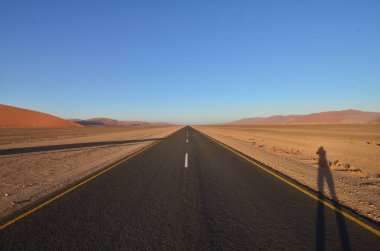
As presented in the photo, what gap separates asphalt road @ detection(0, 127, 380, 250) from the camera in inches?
133

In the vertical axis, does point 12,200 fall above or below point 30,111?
below

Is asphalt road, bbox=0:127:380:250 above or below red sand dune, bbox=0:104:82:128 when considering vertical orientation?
below

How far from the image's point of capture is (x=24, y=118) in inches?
3723

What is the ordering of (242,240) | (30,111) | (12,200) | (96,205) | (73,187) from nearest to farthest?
(242,240) → (96,205) → (12,200) → (73,187) → (30,111)

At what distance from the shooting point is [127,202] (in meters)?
5.12

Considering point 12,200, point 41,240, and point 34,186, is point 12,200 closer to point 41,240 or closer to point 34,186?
point 34,186

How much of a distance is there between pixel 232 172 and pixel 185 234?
16.2ft

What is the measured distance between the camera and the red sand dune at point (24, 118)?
86.9m

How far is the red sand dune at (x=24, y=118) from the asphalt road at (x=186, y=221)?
9782 centimetres

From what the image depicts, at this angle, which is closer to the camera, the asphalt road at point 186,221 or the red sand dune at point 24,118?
the asphalt road at point 186,221

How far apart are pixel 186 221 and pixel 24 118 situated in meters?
112

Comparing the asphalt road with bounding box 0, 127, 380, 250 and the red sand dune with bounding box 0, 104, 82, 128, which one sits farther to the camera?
the red sand dune with bounding box 0, 104, 82, 128

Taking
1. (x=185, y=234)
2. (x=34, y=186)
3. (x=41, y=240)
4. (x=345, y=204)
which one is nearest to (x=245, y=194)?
(x=345, y=204)

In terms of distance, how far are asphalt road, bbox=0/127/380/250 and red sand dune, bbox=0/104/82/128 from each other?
9782cm
